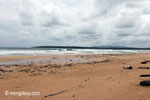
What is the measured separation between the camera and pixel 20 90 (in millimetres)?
6719

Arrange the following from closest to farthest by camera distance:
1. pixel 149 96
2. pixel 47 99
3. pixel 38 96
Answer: pixel 149 96, pixel 47 99, pixel 38 96

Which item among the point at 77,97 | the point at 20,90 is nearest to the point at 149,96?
the point at 77,97

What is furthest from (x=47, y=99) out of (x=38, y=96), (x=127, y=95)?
(x=127, y=95)

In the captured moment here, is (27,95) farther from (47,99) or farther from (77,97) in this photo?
(77,97)

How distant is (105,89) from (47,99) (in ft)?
8.94

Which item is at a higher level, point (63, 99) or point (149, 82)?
point (149, 82)

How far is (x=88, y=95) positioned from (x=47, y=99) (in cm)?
173

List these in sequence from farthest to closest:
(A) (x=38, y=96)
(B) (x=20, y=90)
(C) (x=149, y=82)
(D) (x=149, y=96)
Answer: (B) (x=20, y=90) < (C) (x=149, y=82) < (A) (x=38, y=96) < (D) (x=149, y=96)

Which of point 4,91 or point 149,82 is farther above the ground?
point 149,82

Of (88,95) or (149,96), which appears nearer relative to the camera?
(149,96)

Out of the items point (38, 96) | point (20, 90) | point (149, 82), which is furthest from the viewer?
point (20, 90)

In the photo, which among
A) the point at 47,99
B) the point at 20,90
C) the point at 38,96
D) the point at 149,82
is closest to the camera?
the point at 47,99

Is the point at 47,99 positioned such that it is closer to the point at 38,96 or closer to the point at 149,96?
the point at 38,96

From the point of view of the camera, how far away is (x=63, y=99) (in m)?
5.37
